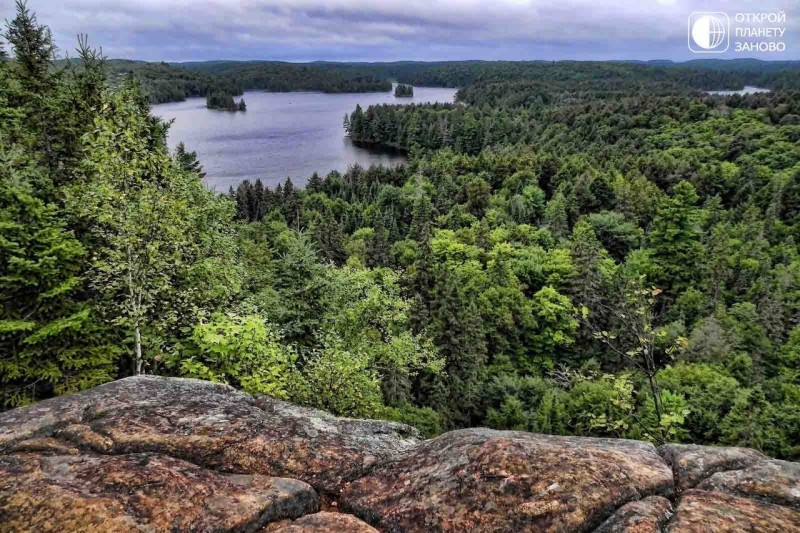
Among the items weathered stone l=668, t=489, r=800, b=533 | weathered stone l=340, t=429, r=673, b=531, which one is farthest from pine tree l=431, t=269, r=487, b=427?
weathered stone l=668, t=489, r=800, b=533

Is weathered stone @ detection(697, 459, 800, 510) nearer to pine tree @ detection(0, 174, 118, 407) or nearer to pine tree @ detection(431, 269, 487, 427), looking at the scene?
pine tree @ detection(0, 174, 118, 407)

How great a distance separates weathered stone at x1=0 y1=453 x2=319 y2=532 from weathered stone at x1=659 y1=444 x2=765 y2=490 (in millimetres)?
5073

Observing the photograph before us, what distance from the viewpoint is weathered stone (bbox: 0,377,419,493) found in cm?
686

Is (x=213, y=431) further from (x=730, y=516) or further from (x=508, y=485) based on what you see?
(x=730, y=516)

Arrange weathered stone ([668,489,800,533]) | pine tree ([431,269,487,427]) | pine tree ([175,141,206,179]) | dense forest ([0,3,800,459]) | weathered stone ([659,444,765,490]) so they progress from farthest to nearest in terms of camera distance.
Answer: pine tree ([431,269,487,427])
pine tree ([175,141,206,179])
dense forest ([0,3,800,459])
weathered stone ([659,444,765,490])
weathered stone ([668,489,800,533])

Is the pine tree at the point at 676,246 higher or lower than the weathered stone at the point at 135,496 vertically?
lower

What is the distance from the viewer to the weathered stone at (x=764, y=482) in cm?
579

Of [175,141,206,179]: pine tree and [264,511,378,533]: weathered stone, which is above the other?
[175,141,206,179]: pine tree

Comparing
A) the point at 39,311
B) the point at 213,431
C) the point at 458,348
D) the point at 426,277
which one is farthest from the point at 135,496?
the point at 426,277

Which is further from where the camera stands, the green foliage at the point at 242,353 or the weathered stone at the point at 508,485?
the green foliage at the point at 242,353

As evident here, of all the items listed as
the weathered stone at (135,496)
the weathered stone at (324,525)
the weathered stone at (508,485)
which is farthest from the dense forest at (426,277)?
the weathered stone at (324,525)

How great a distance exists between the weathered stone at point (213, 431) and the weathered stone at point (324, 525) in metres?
0.70

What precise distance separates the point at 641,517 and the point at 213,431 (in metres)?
5.95

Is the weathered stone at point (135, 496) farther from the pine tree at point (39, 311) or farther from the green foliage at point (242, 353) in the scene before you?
the pine tree at point (39, 311)
